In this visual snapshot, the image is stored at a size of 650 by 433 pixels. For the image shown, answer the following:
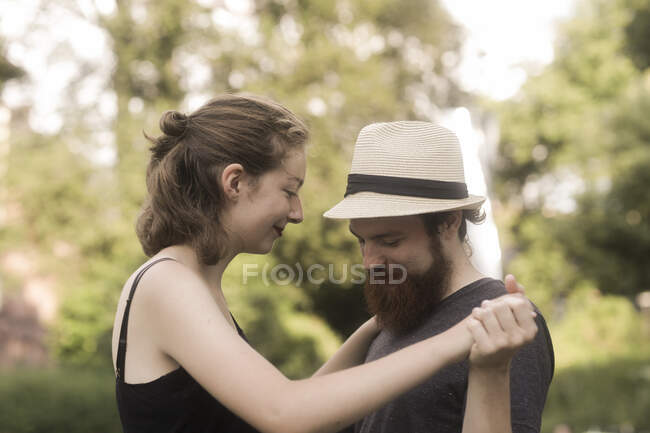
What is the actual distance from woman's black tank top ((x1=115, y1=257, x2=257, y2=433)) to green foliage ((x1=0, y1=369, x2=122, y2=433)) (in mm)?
7178

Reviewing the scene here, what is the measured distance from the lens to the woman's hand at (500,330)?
163 centimetres

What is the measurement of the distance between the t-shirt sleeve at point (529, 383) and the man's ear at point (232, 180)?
2.94ft

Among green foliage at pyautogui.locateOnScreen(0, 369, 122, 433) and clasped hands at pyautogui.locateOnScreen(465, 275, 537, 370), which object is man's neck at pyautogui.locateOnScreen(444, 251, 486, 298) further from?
green foliage at pyautogui.locateOnScreen(0, 369, 122, 433)

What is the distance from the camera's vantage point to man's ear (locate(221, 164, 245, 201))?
6.55ft

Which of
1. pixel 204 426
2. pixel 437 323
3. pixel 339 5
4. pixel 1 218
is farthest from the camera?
pixel 339 5

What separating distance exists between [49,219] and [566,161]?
15.2 meters

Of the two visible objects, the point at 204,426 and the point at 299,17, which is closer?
the point at 204,426

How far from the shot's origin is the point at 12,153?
14250 millimetres

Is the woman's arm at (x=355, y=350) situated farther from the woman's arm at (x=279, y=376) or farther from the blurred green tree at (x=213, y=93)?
the blurred green tree at (x=213, y=93)

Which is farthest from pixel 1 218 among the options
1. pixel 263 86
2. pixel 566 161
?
pixel 566 161

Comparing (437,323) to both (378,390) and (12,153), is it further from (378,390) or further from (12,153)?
(12,153)

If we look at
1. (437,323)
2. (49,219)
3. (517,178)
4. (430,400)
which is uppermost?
(437,323)

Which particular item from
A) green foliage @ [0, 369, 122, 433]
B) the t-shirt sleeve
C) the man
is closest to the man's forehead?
the man
